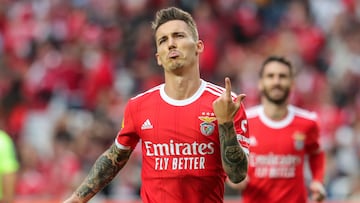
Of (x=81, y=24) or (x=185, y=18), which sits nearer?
(x=185, y=18)

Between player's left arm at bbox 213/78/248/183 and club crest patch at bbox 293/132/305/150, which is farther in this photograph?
club crest patch at bbox 293/132/305/150

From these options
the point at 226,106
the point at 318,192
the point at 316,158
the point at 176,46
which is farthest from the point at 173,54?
→ the point at 316,158

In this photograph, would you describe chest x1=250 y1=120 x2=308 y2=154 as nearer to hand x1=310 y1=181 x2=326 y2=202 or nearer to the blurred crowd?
hand x1=310 y1=181 x2=326 y2=202

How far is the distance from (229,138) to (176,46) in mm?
748

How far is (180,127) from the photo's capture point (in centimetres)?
684

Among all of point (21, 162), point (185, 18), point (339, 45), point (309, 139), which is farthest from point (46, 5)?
point (185, 18)

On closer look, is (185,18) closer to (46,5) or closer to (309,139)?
(309,139)

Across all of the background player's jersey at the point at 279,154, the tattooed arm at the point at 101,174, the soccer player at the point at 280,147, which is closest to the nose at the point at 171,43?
the tattooed arm at the point at 101,174

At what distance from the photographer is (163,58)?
678cm

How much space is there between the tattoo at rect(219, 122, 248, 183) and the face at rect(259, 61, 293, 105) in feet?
9.70

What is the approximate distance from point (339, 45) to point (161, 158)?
383 inches

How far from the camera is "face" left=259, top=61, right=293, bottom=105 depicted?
943 centimetres

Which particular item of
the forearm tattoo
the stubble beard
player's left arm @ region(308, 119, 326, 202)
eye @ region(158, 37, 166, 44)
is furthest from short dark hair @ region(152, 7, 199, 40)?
player's left arm @ region(308, 119, 326, 202)

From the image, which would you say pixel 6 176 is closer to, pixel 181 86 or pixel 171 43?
pixel 181 86
